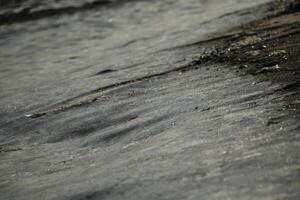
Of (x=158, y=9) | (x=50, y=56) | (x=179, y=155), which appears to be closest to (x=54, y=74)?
(x=50, y=56)

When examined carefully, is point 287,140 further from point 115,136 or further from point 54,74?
point 54,74

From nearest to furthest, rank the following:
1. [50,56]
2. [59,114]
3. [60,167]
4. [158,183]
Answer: [158,183]
[60,167]
[59,114]
[50,56]

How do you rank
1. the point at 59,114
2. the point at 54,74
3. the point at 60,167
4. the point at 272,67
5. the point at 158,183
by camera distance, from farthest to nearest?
the point at 54,74 → the point at 59,114 → the point at 272,67 → the point at 60,167 → the point at 158,183

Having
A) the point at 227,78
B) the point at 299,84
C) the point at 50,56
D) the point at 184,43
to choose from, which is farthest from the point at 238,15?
the point at 299,84

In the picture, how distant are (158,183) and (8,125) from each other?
90.7 inches

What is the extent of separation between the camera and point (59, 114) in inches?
183

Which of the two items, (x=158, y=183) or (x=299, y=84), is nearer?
(x=158, y=183)

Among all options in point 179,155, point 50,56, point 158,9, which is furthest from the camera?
point 158,9

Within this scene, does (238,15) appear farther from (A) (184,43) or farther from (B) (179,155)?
(B) (179,155)

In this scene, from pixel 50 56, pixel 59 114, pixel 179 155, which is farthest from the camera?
pixel 50 56

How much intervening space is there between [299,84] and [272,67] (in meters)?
0.66

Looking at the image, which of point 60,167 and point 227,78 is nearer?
point 60,167

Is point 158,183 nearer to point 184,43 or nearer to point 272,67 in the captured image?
point 272,67

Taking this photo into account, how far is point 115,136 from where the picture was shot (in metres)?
3.71
